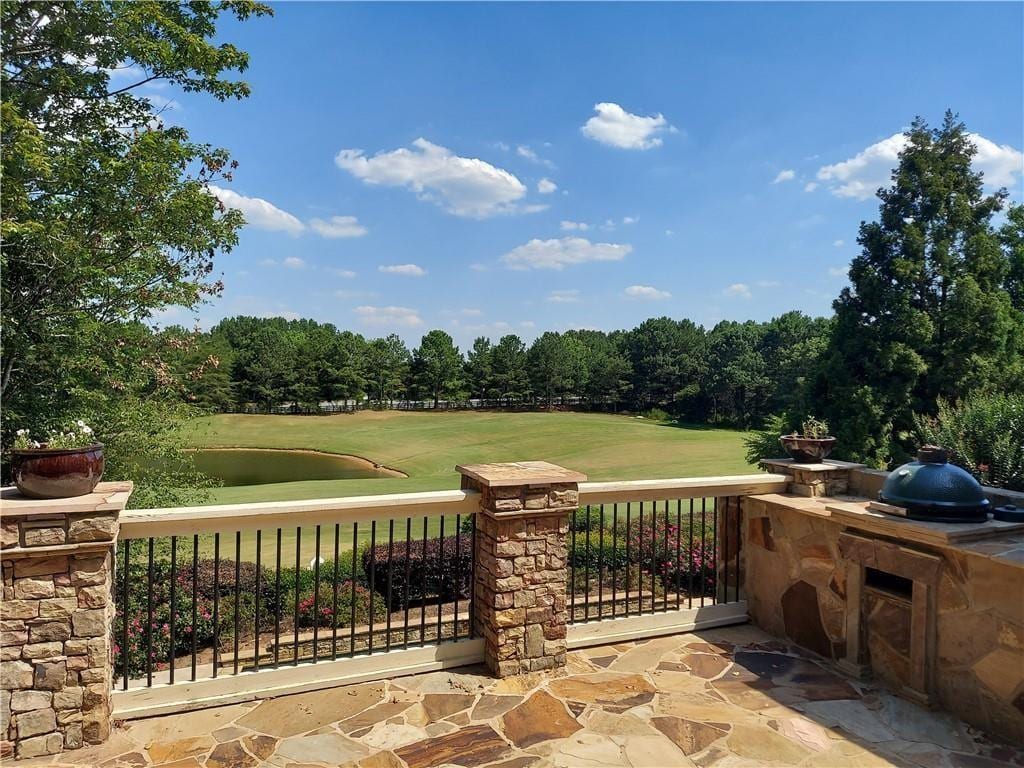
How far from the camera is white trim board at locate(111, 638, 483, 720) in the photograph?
9.77 ft

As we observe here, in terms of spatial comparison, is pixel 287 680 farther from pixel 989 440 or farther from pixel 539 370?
pixel 539 370

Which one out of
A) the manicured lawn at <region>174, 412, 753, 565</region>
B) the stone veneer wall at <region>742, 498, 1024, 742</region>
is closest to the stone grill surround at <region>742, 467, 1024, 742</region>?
the stone veneer wall at <region>742, 498, 1024, 742</region>

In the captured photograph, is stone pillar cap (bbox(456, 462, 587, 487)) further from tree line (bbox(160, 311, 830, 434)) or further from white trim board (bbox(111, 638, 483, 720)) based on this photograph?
tree line (bbox(160, 311, 830, 434))

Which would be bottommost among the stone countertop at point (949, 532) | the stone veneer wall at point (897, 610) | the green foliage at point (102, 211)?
the stone veneer wall at point (897, 610)

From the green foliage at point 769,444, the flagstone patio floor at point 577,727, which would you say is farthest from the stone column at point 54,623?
the green foliage at point 769,444

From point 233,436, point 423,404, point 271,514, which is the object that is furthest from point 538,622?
point 423,404

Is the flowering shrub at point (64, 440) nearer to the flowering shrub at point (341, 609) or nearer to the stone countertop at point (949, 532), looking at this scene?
the flowering shrub at point (341, 609)

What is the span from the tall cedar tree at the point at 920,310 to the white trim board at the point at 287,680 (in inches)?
614

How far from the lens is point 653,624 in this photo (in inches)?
163

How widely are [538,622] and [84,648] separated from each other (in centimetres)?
234

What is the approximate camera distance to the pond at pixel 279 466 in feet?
84.3

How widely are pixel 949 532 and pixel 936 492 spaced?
0.38 metres

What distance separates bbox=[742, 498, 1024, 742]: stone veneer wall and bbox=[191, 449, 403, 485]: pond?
2216 centimetres

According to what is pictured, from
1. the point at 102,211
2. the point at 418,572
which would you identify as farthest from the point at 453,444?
the point at 102,211
